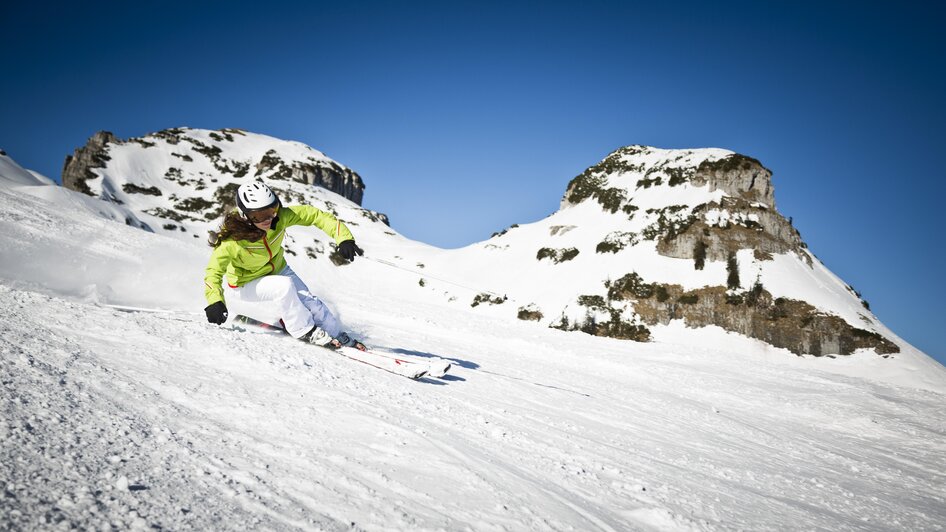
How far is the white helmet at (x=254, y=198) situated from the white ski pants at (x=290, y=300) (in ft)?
3.94

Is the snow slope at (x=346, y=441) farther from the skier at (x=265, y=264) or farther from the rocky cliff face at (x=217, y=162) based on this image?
the rocky cliff face at (x=217, y=162)

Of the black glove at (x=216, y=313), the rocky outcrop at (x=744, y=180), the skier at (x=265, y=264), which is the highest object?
the rocky outcrop at (x=744, y=180)

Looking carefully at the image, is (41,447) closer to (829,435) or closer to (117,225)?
(829,435)

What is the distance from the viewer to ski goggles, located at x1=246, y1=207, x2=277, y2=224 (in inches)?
235

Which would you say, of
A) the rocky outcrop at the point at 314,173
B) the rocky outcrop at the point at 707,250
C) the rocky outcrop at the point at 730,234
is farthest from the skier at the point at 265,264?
the rocky outcrop at the point at 314,173

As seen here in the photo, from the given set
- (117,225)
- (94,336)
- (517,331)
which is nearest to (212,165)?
(117,225)

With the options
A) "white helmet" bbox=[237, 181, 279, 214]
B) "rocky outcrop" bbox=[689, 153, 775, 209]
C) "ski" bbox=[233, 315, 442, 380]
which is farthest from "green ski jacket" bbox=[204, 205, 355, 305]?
"rocky outcrop" bbox=[689, 153, 775, 209]

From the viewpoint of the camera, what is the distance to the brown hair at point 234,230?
600 cm

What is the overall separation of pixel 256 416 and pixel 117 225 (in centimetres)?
1595

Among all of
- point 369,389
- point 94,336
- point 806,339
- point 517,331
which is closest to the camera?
point 94,336

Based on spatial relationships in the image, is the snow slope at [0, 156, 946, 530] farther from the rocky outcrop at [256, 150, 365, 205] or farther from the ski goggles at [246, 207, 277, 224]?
the rocky outcrop at [256, 150, 365, 205]

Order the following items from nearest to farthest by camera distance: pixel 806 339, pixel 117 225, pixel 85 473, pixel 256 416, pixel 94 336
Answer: pixel 85 473 → pixel 256 416 → pixel 94 336 → pixel 117 225 → pixel 806 339

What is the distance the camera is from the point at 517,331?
58.5 ft

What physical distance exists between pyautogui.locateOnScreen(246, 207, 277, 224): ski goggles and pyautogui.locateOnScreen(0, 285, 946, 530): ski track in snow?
5.50 ft
